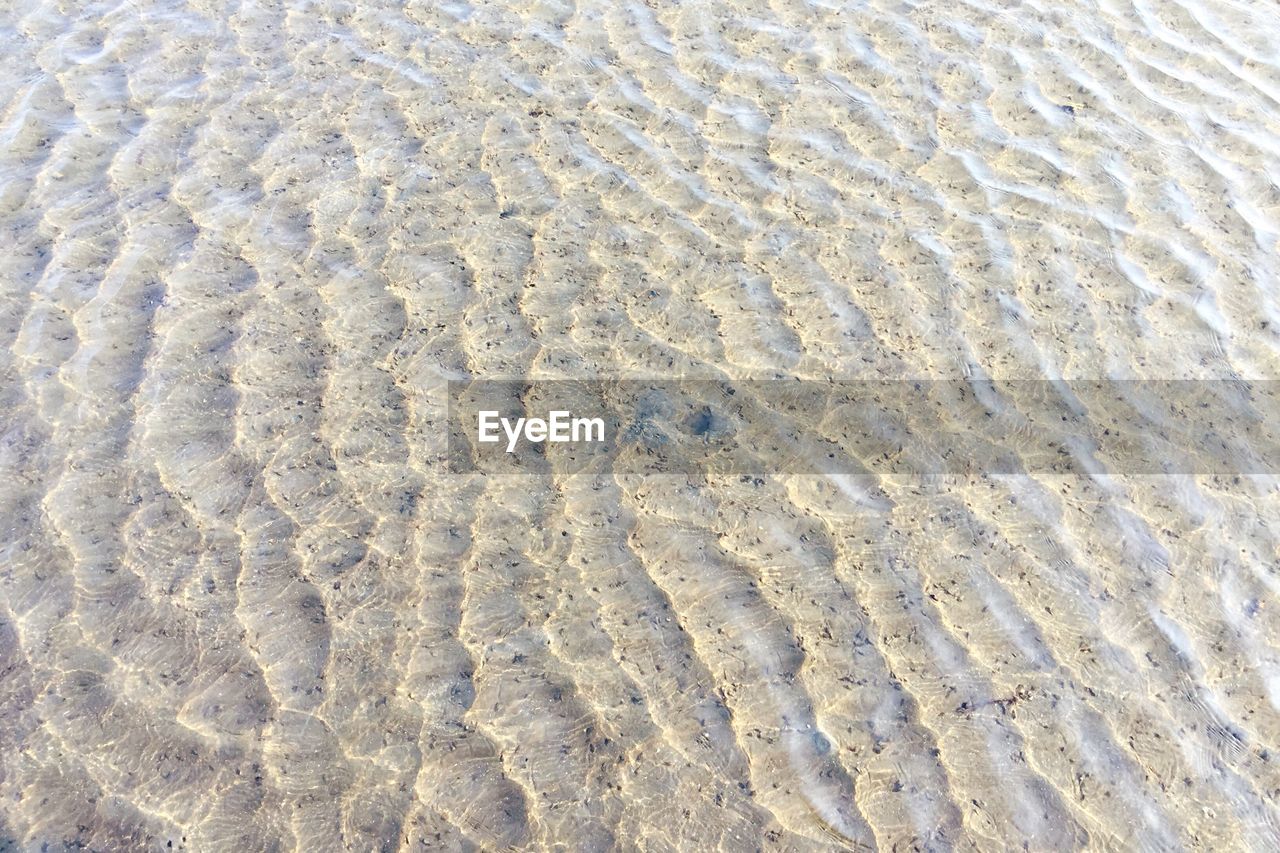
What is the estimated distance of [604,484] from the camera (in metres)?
2.77

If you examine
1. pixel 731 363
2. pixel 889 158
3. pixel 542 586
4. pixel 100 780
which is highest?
pixel 889 158

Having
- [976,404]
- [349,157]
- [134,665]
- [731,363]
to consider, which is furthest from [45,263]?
[976,404]

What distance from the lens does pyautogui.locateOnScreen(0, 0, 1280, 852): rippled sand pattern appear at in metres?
2.21

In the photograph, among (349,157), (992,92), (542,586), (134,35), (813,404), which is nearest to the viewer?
(542,586)

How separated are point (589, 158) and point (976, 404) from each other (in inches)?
78.4

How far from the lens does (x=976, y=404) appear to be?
2.99 metres

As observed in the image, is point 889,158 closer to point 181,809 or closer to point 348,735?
point 348,735

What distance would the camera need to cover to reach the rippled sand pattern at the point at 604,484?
2211 mm

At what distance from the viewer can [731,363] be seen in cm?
309

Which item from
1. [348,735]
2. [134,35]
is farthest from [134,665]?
[134,35]

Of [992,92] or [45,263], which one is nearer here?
[45,263]

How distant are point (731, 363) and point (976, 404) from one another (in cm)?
85

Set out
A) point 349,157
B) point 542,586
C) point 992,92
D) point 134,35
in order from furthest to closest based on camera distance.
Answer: point 134,35, point 992,92, point 349,157, point 542,586

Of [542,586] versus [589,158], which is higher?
[589,158]
